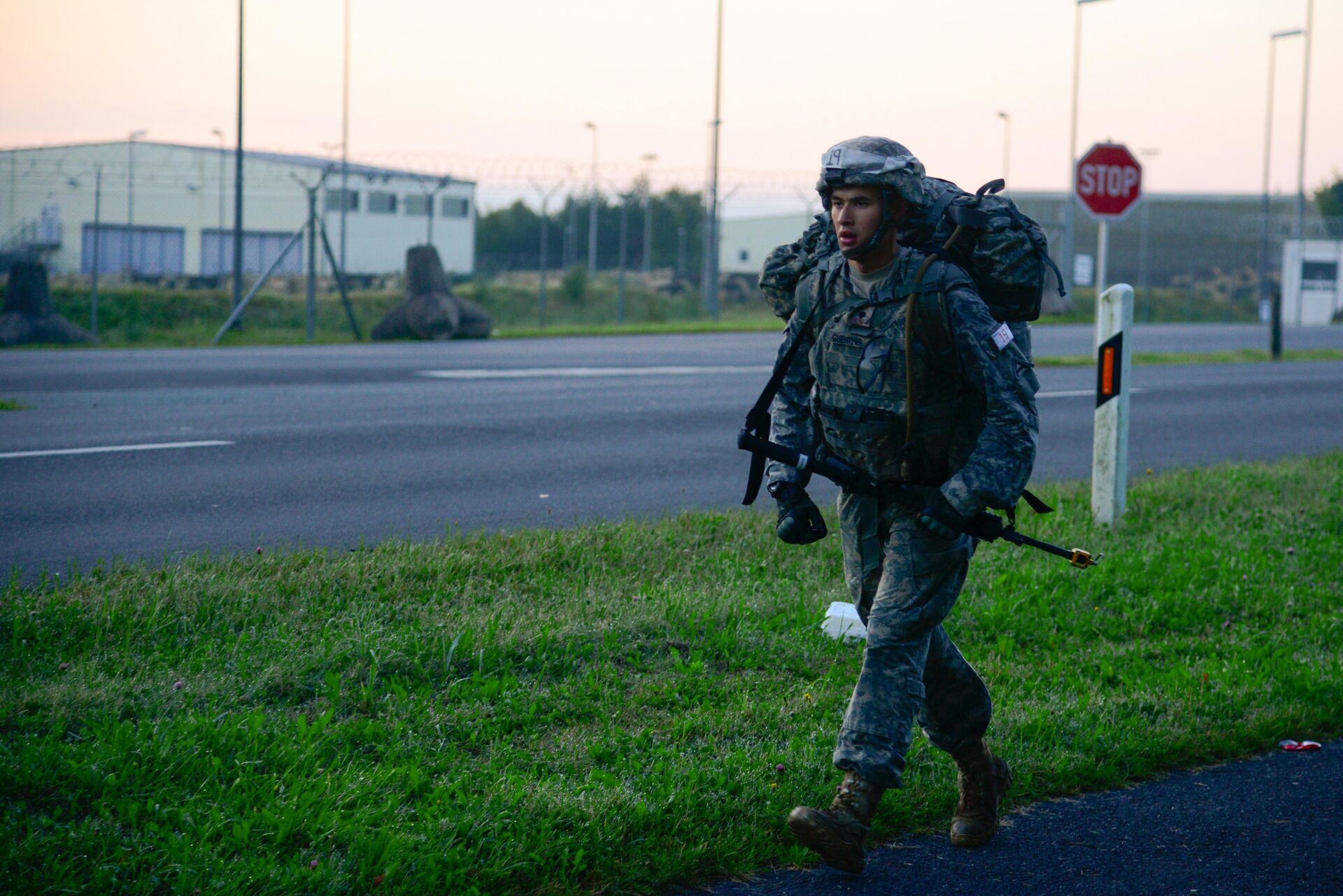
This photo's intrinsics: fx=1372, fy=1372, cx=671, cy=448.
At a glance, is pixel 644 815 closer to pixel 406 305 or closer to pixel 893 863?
pixel 893 863

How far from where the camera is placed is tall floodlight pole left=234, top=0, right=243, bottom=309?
2452 centimetres

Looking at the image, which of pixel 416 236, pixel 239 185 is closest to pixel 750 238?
pixel 416 236

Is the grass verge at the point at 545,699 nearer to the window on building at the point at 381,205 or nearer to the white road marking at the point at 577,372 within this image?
the white road marking at the point at 577,372

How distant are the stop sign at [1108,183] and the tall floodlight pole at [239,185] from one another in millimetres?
14268

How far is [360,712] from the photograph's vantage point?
411 centimetres

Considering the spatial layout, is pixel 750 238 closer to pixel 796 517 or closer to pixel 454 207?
pixel 454 207

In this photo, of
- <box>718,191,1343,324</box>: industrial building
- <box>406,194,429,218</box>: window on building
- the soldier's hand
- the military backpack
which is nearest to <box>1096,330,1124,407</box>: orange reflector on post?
the military backpack

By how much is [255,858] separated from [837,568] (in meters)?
3.66

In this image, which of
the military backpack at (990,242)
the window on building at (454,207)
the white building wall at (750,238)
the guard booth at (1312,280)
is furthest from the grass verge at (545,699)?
the white building wall at (750,238)

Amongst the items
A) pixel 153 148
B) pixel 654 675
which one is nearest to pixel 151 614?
pixel 654 675

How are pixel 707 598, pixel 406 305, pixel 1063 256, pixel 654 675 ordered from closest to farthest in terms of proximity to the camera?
1. pixel 654 675
2. pixel 707 598
3. pixel 406 305
4. pixel 1063 256

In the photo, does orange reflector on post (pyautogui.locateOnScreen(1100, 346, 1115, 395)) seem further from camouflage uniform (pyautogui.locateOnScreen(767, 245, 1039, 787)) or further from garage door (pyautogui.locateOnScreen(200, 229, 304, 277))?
garage door (pyautogui.locateOnScreen(200, 229, 304, 277))

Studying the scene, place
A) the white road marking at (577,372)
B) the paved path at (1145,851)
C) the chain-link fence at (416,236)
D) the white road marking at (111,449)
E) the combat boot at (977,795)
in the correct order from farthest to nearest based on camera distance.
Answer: the chain-link fence at (416,236)
the white road marking at (577,372)
the white road marking at (111,449)
the combat boot at (977,795)
the paved path at (1145,851)

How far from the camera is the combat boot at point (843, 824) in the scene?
10.7 feet
